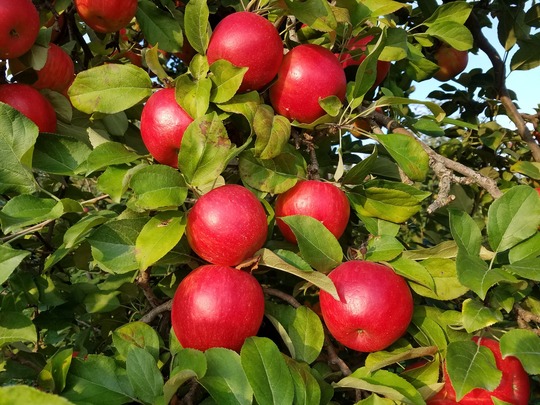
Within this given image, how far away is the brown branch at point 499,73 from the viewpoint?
5.38 ft

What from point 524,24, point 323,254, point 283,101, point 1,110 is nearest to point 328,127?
point 283,101

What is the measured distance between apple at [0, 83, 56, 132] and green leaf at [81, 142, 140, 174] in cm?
19

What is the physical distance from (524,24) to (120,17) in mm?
1248

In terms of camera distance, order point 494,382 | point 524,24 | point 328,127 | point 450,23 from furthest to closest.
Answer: point 524,24 → point 450,23 → point 328,127 → point 494,382

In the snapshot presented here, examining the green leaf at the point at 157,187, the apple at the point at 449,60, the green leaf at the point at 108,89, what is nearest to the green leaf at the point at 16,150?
the green leaf at the point at 108,89

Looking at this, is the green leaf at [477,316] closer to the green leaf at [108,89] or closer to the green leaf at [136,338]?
the green leaf at [136,338]

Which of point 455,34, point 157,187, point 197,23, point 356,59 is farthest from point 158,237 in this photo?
point 455,34

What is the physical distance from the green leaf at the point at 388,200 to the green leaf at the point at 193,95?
1.03 ft

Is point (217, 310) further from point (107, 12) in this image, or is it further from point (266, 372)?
point (107, 12)

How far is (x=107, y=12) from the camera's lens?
3.59 feet

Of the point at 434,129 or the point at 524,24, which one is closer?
the point at 434,129

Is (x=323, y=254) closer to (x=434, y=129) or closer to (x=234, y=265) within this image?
(x=234, y=265)

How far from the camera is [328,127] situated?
98cm

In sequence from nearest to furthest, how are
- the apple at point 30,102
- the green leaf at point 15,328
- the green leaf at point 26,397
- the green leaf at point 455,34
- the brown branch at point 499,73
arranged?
the green leaf at point 26,397 → the green leaf at point 15,328 → the apple at point 30,102 → the green leaf at point 455,34 → the brown branch at point 499,73
